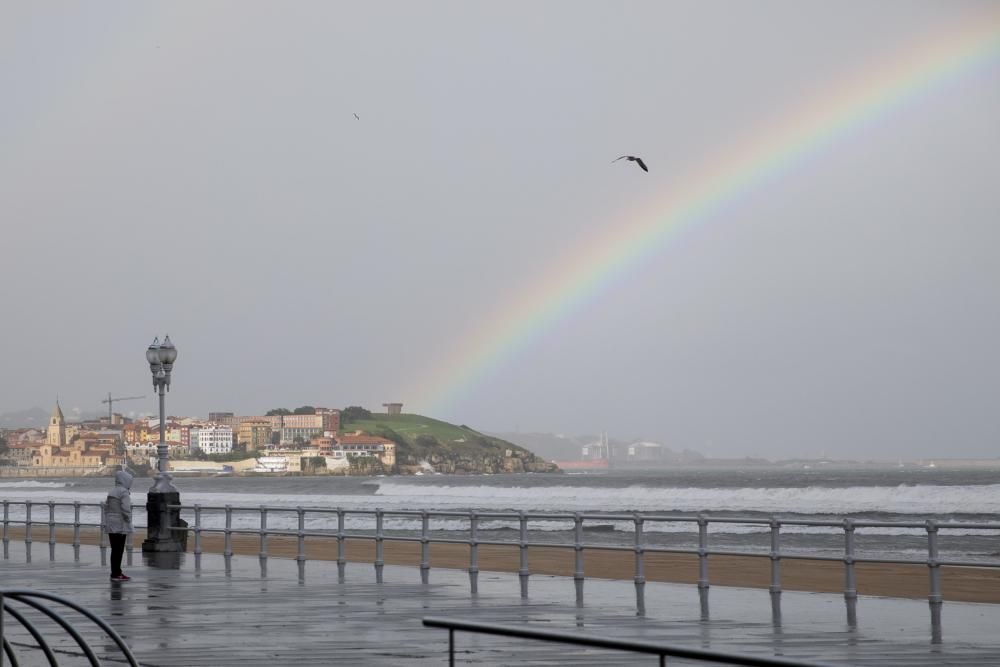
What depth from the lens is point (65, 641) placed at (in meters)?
17.6

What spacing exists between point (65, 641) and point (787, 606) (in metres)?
9.64

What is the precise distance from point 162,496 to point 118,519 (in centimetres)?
649

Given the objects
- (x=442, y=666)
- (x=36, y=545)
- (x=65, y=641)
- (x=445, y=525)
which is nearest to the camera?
(x=442, y=666)

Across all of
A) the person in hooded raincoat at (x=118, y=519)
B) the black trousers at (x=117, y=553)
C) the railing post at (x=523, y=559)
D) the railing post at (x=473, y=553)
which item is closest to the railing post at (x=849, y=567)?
the railing post at (x=523, y=559)

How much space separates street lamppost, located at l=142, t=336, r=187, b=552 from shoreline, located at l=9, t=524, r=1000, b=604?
3342mm

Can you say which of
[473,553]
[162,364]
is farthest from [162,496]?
[473,553]

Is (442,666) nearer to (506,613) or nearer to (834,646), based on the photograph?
(834,646)

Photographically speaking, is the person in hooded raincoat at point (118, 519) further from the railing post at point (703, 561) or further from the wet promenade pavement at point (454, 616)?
the railing post at point (703, 561)

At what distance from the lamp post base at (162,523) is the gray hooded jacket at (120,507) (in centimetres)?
635

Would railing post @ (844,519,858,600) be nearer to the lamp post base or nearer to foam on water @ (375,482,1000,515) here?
the lamp post base

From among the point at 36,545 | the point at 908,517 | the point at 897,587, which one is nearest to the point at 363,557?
the point at 36,545

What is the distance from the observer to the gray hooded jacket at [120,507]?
27.1 metres

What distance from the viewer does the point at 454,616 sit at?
1997 centimetres

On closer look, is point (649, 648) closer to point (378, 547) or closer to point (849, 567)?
point (849, 567)
